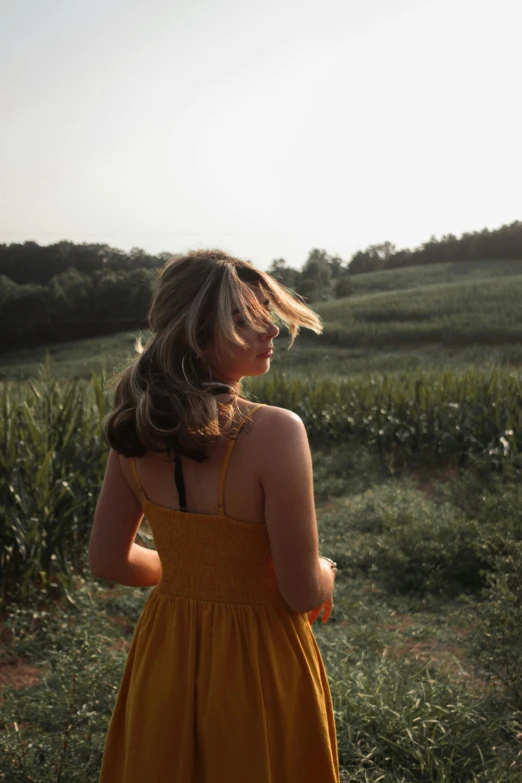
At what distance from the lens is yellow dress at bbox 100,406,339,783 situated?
1479mm

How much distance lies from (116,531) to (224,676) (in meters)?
0.42

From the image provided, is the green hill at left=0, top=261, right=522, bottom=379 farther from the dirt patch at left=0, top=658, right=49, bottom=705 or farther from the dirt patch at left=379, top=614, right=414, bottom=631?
the dirt patch at left=0, top=658, right=49, bottom=705

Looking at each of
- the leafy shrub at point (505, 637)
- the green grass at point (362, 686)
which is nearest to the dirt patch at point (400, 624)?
the green grass at point (362, 686)

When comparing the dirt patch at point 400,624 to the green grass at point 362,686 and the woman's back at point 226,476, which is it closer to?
the green grass at point 362,686

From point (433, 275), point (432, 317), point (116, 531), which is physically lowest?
point (432, 317)

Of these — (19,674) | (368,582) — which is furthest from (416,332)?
(19,674)

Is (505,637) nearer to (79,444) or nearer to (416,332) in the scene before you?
(79,444)

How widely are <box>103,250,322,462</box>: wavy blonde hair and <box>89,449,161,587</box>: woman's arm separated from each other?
0.16m

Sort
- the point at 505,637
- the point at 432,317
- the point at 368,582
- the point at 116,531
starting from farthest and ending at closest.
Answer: the point at 432,317
the point at 368,582
the point at 505,637
the point at 116,531

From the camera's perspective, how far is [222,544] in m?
1.54

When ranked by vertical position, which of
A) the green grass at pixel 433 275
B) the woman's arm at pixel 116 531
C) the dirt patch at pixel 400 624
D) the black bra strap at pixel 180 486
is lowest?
the dirt patch at pixel 400 624

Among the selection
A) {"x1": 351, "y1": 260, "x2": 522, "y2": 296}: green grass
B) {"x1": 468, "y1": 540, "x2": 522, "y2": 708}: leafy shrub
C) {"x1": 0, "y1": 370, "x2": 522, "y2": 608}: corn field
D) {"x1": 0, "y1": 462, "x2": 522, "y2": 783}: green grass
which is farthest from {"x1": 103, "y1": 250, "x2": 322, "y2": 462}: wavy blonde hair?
{"x1": 351, "y1": 260, "x2": 522, "y2": 296}: green grass

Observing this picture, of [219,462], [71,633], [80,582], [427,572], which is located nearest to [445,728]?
[219,462]

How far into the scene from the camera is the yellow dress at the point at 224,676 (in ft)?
4.85
